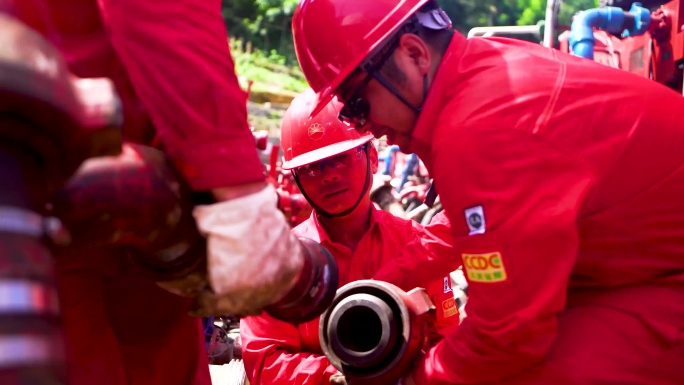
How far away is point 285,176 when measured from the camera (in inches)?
354

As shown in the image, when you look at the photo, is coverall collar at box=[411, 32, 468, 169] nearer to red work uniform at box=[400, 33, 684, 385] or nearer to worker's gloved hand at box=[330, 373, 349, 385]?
red work uniform at box=[400, 33, 684, 385]

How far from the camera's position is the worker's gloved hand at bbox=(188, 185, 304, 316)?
1.68 metres

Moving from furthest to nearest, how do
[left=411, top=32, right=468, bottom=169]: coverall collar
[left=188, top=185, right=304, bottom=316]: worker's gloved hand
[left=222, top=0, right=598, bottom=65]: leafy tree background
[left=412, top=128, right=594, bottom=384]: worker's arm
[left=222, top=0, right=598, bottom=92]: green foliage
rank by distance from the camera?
[left=222, top=0, right=598, bottom=65]: leafy tree background
[left=222, top=0, right=598, bottom=92]: green foliage
[left=411, top=32, right=468, bottom=169]: coverall collar
[left=412, top=128, right=594, bottom=384]: worker's arm
[left=188, top=185, right=304, bottom=316]: worker's gloved hand

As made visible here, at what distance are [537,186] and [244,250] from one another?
2.69 ft

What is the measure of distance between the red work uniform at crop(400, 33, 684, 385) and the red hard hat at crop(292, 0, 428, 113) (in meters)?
0.25

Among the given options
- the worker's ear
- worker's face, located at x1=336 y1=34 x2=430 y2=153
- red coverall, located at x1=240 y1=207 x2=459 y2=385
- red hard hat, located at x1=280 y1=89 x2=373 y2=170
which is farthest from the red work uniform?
the worker's ear

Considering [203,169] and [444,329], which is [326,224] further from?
[203,169]

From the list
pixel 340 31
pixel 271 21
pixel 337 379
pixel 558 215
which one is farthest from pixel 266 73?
pixel 558 215

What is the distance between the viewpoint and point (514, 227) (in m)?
1.97

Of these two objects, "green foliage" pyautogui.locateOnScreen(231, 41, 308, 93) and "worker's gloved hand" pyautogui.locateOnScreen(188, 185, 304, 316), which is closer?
"worker's gloved hand" pyautogui.locateOnScreen(188, 185, 304, 316)

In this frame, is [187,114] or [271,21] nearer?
[187,114]

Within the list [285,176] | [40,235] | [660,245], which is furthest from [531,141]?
[285,176]

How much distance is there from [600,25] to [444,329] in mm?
3540

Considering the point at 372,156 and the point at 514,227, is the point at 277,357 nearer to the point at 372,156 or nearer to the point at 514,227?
the point at 372,156
